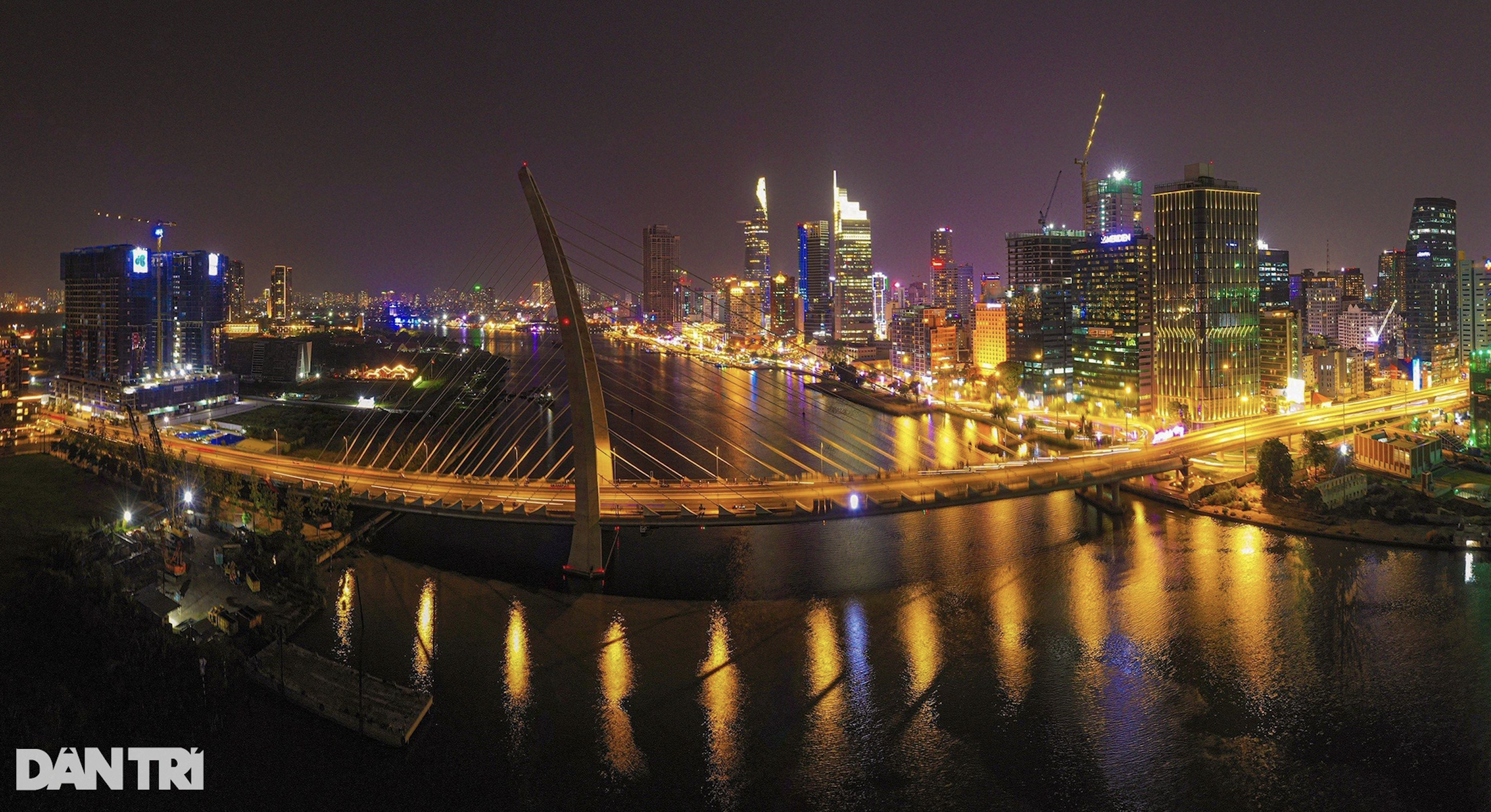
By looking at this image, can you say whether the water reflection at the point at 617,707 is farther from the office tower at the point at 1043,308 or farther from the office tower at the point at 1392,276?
the office tower at the point at 1392,276

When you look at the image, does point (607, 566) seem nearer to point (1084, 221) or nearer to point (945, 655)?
point (945, 655)

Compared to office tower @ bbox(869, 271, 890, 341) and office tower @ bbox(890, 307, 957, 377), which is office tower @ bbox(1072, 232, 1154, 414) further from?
office tower @ bbox(869, 271, 890, 341)

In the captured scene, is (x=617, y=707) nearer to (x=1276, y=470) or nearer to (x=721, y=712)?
(x=721, y=712)

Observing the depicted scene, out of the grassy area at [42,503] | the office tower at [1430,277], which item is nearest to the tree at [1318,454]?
the grassy area at [42,503]

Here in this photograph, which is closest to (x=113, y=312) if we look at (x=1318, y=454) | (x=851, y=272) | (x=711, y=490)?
(x=711, y=490)

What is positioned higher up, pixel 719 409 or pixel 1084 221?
pixel 1084 221

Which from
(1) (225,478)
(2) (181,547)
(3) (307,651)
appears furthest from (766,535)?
(1) (225,478)
